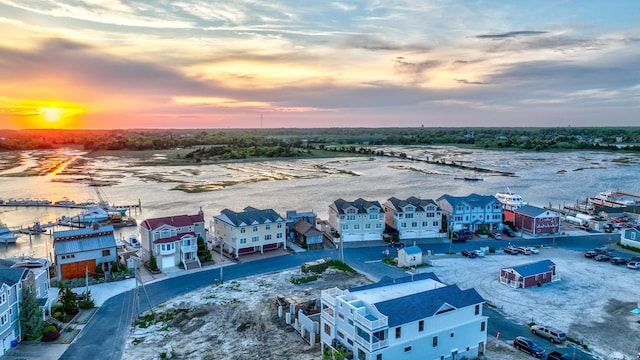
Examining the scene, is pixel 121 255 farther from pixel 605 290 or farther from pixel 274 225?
pixel 605 290

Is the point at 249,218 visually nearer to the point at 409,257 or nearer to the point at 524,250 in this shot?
the point at 409,257

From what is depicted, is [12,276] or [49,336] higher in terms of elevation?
[12,276]

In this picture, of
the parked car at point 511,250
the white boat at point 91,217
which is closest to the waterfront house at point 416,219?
the parked car at point 511,250

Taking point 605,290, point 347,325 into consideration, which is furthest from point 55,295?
point 605,290

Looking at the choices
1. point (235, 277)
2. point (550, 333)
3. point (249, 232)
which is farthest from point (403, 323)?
point (249, 232)

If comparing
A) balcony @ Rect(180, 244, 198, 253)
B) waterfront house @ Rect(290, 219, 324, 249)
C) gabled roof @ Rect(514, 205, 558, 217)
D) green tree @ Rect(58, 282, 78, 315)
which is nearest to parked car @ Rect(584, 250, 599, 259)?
gabled roof @ Rect(514, 205, 558, 217)

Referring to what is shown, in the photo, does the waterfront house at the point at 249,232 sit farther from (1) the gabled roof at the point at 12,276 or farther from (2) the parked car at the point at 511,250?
(2) the parked car at the point at 511,250

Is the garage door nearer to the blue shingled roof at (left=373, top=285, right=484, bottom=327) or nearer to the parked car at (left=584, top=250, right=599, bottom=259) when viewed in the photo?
the blue shingled roof at (left=373, top=285, right=484, bottom=327)

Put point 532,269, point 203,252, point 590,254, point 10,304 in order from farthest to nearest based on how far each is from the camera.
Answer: point 590,254 → point 203,252 → point 532,269 → point 10,304
